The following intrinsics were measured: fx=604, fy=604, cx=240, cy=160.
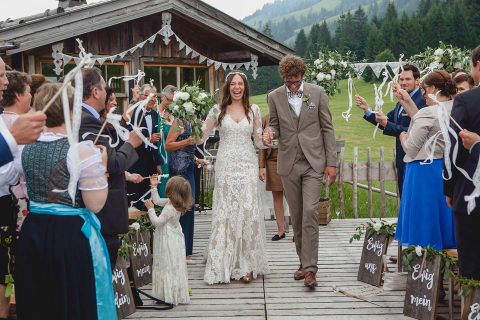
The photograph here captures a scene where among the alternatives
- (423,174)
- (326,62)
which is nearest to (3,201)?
(423,174)

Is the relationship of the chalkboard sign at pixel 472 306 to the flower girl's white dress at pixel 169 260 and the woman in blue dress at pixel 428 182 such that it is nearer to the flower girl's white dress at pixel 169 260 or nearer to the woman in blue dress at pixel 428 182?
the woman in blue dress at pixel 428 182

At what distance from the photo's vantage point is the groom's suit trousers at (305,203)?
6016 millimetres

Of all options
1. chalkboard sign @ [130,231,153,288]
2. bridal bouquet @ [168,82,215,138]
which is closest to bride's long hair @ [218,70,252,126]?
bridal bouquet @ [168,82,215,138]

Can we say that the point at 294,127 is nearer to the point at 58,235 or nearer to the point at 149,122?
the point at 149,122

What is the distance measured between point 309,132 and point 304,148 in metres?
0.18

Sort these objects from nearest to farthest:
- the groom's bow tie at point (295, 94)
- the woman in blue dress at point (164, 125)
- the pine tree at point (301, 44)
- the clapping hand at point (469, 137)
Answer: the clapping hand at point (469, 137), the groom's bow tie at point (295, 94), the woman in blue dress at point (164, 125), the pine tree at point (301, 44)

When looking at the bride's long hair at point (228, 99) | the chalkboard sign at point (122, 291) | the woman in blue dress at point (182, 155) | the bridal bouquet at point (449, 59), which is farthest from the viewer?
the bridal bouquet at point (449, 59)

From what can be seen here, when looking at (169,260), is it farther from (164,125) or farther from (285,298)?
(164,125)

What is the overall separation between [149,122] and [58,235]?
3.69m

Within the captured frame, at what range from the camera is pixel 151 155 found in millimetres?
7301

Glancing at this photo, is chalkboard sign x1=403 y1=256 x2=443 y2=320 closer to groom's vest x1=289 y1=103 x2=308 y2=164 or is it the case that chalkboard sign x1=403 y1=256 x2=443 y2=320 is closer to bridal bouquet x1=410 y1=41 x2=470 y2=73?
groom's vest x1=289 y1=103 x2=308 y2=164

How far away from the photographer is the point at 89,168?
10.6 feet

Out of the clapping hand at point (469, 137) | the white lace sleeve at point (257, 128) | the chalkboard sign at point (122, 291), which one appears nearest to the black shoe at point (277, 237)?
the white lace sleeve at point (257, 128)

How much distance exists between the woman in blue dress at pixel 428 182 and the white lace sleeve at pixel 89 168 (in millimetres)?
3052
